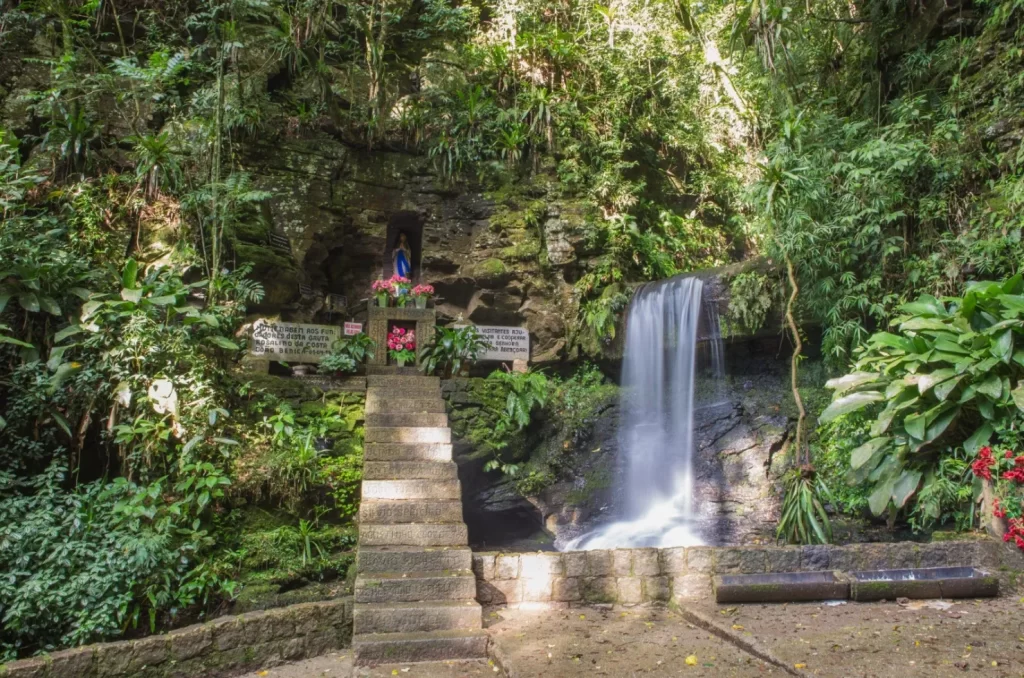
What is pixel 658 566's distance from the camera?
507 centimetres

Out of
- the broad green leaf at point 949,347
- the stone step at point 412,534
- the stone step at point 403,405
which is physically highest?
the broad green leaf at point 949,347

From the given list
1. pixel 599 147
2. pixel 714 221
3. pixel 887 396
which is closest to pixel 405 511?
pixel 887 396

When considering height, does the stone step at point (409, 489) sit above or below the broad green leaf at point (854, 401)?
below

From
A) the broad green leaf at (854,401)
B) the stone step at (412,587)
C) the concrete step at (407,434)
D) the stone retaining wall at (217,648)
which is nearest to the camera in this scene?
the stone retaining wall at (217,648)

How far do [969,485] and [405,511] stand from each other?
15.7 feet

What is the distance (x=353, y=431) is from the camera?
7090 millimetres

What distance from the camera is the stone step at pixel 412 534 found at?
17.1ft

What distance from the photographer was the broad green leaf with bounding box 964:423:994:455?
17.5 feet

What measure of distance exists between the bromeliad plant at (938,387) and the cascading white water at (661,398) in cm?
261

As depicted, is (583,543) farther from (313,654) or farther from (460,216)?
(460,216)

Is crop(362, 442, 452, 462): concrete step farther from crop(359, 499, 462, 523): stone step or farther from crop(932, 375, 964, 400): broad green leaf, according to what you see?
crop(932, 375, 964, 400): broad green leaf

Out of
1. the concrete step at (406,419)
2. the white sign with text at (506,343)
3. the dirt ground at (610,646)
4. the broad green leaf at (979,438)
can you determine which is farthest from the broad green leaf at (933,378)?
the white sign with text at (506,343)

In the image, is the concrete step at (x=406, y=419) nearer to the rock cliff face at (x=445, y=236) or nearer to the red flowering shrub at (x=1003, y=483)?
the rock cliff face at (x=445, y=236)

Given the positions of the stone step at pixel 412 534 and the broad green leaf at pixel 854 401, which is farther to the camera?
the broad green leaf at pixel 854 401
